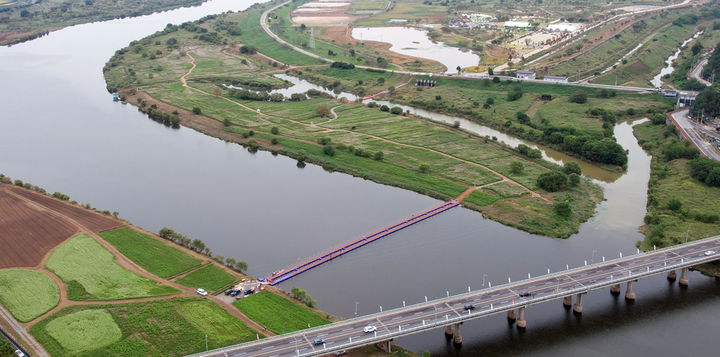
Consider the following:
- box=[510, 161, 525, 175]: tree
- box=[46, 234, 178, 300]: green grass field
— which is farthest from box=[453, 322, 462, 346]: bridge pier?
box=[510, 161, 525, 175]: tree

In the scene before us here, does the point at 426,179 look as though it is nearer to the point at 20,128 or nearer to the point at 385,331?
the point at 385,331

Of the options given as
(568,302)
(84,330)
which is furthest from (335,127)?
(84,330)

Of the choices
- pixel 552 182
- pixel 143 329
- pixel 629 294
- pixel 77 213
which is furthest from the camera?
Answer: pixel 552 182

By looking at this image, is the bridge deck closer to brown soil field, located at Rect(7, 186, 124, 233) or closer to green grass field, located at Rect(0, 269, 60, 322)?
green grass field, located at Rect(0, 269, 60, 322)

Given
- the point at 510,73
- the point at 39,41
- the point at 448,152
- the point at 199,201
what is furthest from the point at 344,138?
the point at 39,41

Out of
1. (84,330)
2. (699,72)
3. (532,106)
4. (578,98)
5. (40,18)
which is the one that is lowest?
(84,330)

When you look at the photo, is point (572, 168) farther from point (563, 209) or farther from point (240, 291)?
point (240, 291)

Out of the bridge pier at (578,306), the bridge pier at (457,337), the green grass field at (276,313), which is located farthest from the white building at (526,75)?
the green grass field at (276,313)
